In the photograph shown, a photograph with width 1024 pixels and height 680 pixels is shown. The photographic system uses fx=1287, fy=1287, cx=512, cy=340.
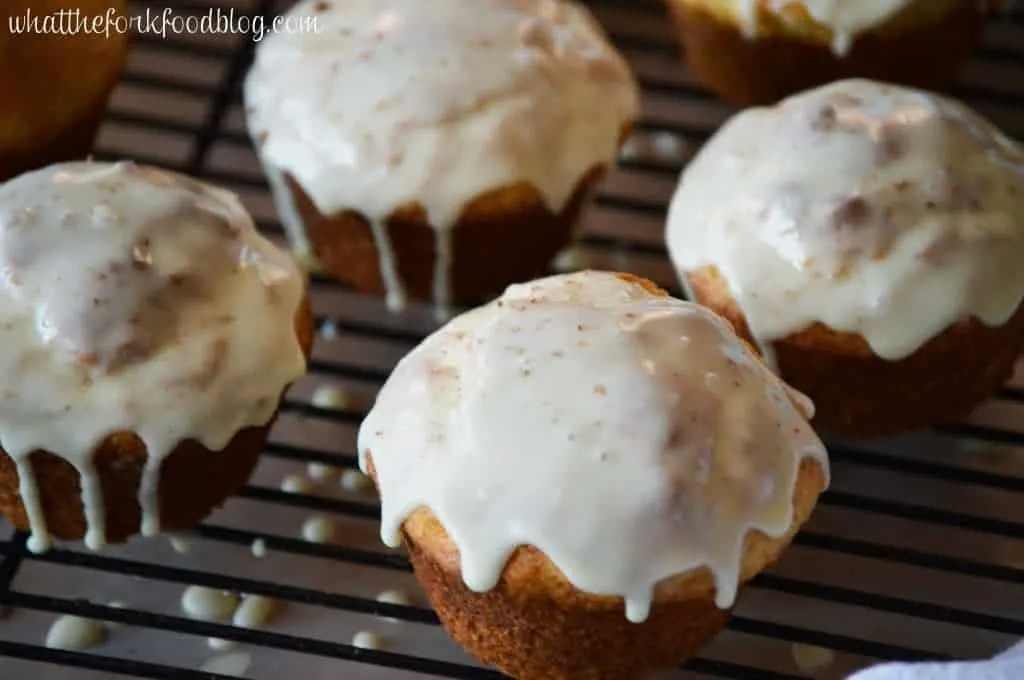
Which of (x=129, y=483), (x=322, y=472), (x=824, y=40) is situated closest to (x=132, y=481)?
(x=129, y=483)

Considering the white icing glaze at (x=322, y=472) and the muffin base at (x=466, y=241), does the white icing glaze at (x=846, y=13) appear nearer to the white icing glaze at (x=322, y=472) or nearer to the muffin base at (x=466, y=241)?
the muffin base at (x=466, y=241)

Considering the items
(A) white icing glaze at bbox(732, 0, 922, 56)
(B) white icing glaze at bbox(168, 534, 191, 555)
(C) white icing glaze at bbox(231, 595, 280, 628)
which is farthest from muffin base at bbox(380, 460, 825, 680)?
(A) white icing glaze at bbox(732, 0, 922, 56)

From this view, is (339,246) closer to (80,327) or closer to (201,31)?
(80,327)

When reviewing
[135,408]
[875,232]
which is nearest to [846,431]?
[875,232]

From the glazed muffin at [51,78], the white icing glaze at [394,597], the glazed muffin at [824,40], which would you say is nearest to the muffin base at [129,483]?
the white icing glaze at [394,597]

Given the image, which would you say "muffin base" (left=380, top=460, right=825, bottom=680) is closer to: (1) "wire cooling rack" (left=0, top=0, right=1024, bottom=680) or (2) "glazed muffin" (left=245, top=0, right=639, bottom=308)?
(1) "wire cooling rack" (left=0, top=0, right=1024, bottom=680)

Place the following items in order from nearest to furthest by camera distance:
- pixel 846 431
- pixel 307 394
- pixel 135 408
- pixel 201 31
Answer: pixel 135 408 < pixel 846 431 < pixel 307 394 < pixel 201 31

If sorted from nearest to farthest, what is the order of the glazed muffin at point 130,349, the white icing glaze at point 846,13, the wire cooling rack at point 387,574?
the glazed muffin at point 130,349 → the wire cooling rack at point 387,574 → the white icing glaze at point 846,13
